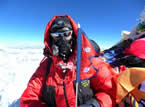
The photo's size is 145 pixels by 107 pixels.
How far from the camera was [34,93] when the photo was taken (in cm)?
145

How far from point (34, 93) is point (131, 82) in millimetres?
1240

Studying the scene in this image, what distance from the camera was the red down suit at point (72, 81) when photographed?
1153 mm

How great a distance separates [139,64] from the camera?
1599 mm

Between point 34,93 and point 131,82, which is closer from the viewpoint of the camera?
point 131,82

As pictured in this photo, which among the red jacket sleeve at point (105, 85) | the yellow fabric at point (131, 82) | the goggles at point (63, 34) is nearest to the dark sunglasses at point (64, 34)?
the goggles at point (63, 34)

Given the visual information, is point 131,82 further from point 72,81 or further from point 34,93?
point 34,93

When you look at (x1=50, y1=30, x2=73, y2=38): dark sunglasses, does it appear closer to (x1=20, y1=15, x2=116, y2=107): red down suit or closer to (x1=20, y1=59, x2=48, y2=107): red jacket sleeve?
(x1=20, y1=15, x2=116, y2=107): red down suit

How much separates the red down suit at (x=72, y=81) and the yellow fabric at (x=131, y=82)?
0.20 metres

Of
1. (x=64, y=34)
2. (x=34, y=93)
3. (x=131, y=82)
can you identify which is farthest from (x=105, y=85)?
(x=34, y=93)

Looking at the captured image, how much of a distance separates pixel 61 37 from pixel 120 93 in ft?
3.21

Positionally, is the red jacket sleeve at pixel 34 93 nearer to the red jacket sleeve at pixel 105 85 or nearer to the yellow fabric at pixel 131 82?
the red jacket sleeve at pixel 105 85

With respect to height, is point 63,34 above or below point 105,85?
above

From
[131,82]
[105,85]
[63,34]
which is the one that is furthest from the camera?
[63,34]

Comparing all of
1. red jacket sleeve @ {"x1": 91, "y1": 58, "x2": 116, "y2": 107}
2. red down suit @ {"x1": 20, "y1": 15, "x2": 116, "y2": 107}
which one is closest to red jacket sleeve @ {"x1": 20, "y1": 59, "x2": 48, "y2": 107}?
red down suit @ {"x1": 20, "y1": 15, "x2": 116, "y2": 107}
